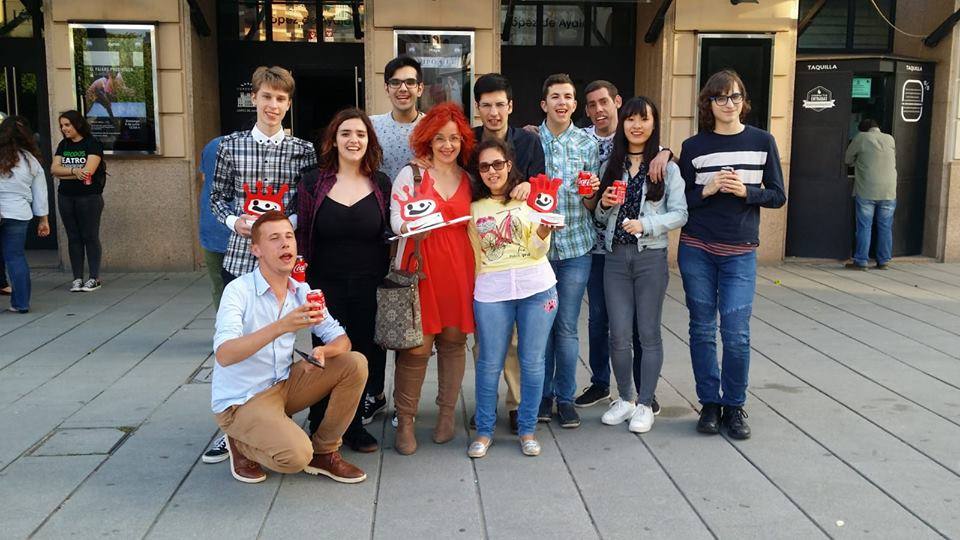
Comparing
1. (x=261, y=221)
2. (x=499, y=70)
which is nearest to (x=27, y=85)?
(x=499, y=70)

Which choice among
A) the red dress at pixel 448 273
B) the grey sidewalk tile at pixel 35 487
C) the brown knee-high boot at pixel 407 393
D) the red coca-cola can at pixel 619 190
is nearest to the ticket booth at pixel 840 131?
the red coca-cola can at pixel 619 190

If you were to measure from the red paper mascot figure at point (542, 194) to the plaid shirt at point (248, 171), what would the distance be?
3.91 ft

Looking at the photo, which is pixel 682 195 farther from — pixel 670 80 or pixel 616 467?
pixel 670 80

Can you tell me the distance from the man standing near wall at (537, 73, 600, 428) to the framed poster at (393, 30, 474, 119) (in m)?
5.40

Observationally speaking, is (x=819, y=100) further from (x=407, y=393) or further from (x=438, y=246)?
(x=407, y=393)

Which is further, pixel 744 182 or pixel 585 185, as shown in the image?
pixel 744 182

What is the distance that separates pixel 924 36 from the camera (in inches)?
460

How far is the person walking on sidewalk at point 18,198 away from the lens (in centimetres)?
812

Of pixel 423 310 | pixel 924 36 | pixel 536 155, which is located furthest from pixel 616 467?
pixel 924 36

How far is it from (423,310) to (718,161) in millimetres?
1767

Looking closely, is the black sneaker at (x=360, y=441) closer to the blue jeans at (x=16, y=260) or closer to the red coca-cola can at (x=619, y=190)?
the red coca-cola can at (x=619, y=190)

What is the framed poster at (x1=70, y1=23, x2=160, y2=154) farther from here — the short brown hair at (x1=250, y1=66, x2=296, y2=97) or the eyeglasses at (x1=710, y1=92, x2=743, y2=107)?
the eyeglasses at (x1=710, y1=92, x2=743, y2=107)

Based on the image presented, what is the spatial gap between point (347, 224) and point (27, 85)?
29.3 ft

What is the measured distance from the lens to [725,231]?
4777 millimetres
